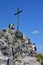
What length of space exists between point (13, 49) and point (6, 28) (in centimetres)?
759

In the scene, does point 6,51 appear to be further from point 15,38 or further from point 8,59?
point 15,38

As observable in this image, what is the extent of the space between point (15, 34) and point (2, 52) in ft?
33.6

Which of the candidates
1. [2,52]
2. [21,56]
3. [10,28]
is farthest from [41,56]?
[10,28]

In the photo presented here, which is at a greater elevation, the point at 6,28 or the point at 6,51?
the point at 6,28

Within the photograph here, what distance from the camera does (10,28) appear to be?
58.9 meters

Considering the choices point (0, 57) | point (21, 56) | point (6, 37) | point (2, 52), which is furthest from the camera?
point (6, 37)

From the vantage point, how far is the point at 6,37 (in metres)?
55.5

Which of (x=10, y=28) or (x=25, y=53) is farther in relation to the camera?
(x=10, y=28)

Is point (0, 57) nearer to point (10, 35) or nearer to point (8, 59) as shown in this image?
point (8, 59)

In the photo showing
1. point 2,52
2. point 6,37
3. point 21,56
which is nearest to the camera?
point 2,52

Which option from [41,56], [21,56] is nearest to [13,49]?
[21,56]

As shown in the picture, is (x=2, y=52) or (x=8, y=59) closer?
(x=8, y=59)

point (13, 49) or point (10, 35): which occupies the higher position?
point (10, 35)

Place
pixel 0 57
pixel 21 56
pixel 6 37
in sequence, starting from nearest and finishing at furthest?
1. pixel 0 57
2. pixel 21 56
3. pixel 6 37
